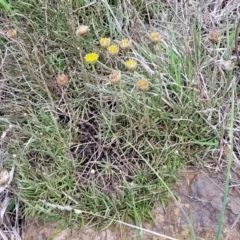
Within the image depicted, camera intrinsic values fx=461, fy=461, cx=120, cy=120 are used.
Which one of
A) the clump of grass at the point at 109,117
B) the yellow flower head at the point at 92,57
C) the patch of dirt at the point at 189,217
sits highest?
the yellow flower head at the point at 92,57

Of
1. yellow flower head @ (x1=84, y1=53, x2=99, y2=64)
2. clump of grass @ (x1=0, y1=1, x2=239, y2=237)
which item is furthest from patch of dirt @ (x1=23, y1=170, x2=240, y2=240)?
yellow flower head @ (x1=84, y1=53, x2=99, y2=64)

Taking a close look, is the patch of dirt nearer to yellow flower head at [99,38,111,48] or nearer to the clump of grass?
the clump of grass

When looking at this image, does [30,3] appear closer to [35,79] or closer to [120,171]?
[35,79]

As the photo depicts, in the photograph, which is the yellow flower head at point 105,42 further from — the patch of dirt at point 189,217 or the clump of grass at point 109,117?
the patch of dirt at point 189,217

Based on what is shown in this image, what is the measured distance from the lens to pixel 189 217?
4.16ft

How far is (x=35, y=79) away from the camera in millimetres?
1455

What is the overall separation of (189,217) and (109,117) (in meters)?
0.38

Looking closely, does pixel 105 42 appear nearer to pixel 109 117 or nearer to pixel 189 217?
pixel 109 117

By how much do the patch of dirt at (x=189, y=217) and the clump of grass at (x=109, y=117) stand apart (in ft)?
0.12

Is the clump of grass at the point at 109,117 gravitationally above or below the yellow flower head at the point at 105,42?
below

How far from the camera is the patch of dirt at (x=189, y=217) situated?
4.10ft

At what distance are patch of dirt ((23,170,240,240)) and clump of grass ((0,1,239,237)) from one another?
0.04 metres

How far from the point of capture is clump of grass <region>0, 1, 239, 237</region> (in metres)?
1.31

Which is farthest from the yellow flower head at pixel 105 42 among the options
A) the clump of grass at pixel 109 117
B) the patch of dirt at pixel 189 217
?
the patch of dirt at pixel 189 217
